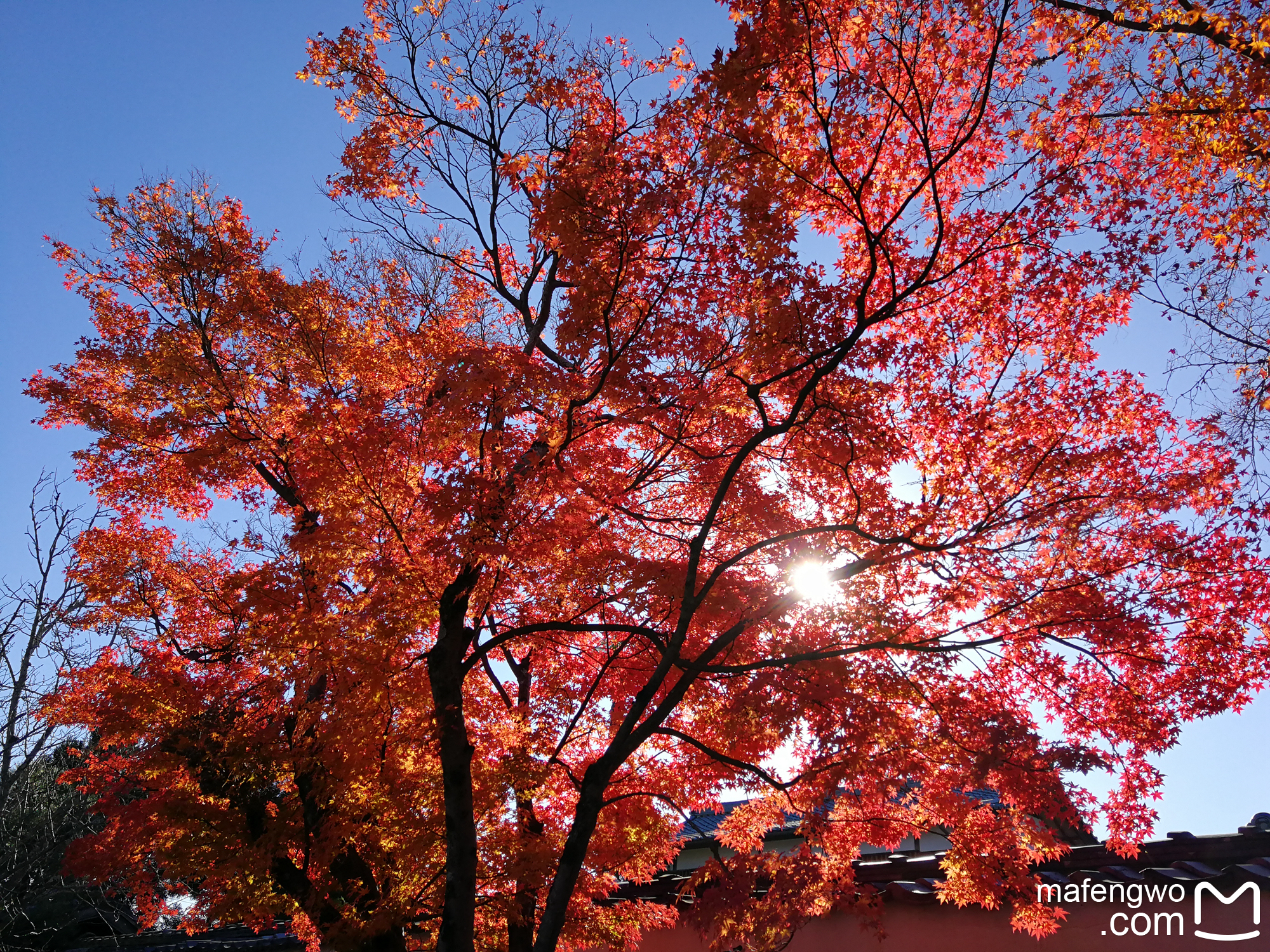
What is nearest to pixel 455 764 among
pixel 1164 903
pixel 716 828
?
pixel 1164 903

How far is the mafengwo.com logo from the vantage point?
7879mm

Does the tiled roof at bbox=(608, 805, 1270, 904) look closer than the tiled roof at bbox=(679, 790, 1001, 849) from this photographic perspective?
Yes

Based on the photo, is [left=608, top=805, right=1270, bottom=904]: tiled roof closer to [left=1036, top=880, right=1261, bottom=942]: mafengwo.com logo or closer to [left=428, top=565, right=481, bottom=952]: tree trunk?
[left=1036, top=880, right=1261, bottom=942]: mafengwo.com logo

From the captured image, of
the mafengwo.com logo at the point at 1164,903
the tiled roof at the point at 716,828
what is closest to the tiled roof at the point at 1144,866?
the mafengwo.com logo at the point at 1164,903

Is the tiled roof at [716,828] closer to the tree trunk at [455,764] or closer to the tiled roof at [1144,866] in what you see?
the tiled roof at [1144,866]

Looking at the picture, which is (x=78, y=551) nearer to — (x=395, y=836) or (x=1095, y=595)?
(x=395, y=836)

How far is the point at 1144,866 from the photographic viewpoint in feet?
28.9

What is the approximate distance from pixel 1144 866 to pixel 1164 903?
49cm

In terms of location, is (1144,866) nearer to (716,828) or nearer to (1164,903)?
(1164,903)

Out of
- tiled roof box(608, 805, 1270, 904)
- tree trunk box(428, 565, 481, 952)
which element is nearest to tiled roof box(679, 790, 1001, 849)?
tiled roof box(608, 805, 1270, 904)

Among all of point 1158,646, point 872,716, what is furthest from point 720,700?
point 1158,646

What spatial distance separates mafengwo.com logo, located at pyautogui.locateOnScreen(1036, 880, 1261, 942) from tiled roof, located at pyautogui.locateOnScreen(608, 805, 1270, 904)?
7 cm

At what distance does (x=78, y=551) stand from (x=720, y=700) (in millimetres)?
9692

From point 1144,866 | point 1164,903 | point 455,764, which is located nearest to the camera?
point 1164,903
